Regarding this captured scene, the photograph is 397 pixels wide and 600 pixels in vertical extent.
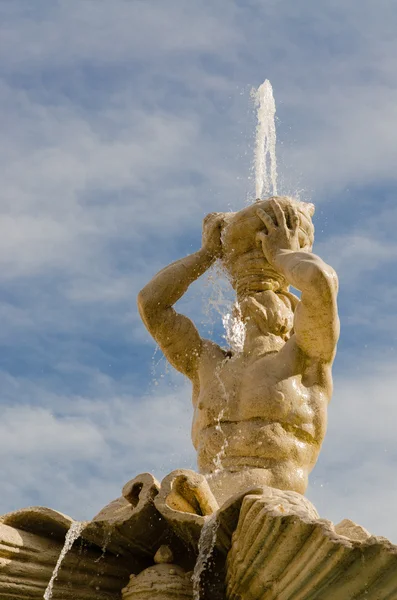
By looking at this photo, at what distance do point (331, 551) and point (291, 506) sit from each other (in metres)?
0.41

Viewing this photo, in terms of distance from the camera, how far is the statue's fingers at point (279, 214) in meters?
7.39

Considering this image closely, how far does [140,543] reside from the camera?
5633 mm

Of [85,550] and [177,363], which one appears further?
[177,363]

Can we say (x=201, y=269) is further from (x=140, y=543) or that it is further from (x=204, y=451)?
(x=140, y=543)

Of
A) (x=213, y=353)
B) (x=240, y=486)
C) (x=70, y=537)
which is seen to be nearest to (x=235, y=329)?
(x=213, y=353)

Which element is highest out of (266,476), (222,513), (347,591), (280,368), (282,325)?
(282,325)

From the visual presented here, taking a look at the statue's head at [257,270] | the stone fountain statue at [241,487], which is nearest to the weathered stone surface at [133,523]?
the stone fountain statue at [241,487]

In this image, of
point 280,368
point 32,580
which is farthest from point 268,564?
point 280,368

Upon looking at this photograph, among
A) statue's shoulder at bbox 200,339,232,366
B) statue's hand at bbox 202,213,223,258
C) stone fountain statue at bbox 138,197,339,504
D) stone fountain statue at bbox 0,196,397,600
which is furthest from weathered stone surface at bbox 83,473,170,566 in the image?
statue's hand at bbox 202,213,223,258

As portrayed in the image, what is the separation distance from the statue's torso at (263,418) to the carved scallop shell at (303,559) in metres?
1.60

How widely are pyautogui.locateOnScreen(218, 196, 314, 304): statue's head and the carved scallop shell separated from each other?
9.28ft

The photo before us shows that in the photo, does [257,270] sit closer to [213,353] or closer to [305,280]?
[213,353]

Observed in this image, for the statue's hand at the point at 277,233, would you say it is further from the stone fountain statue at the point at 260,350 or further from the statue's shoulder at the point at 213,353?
the statue's shoulder at the point at 213,353

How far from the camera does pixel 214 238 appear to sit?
303 inches
